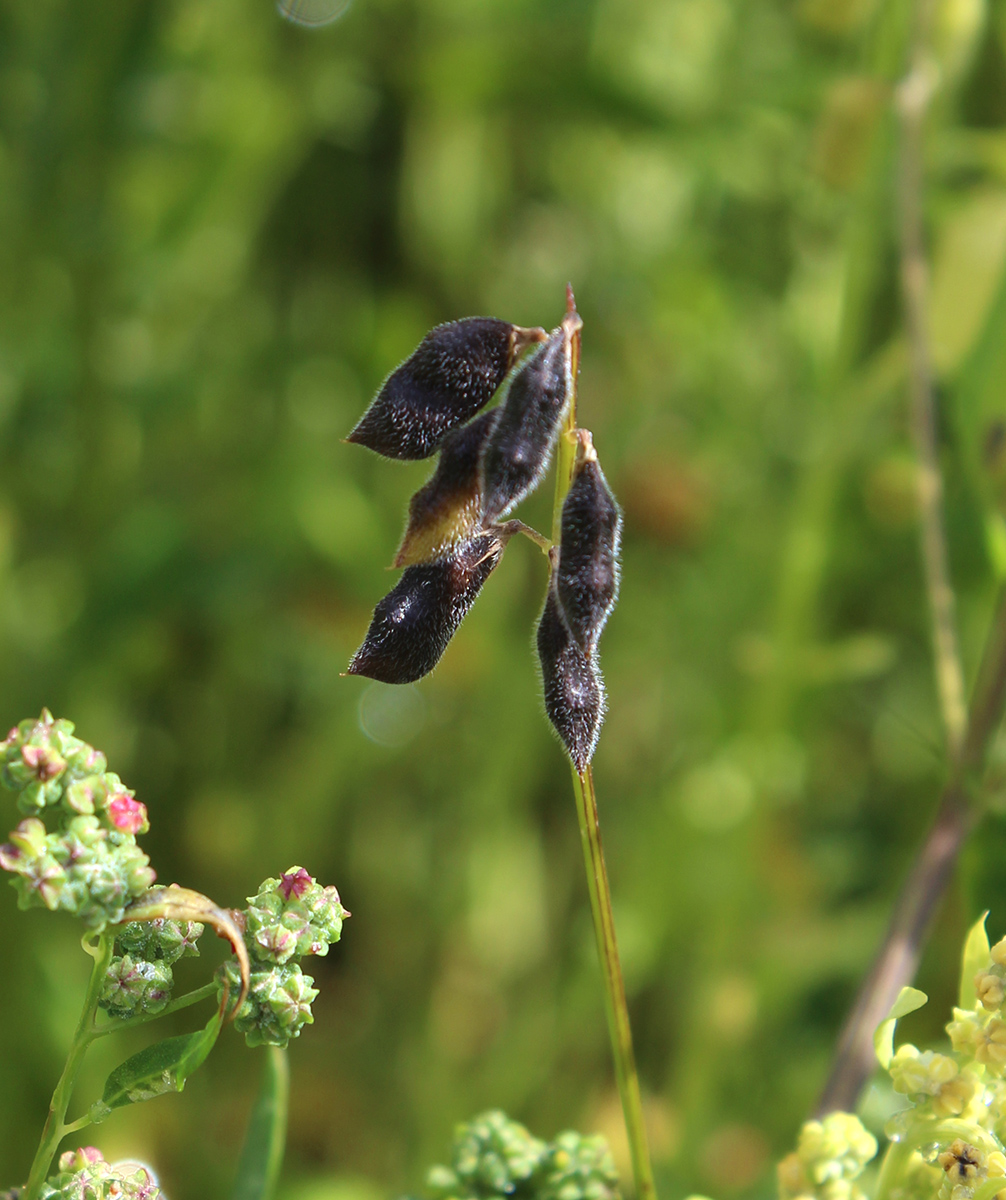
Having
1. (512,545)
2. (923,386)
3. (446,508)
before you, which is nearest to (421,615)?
(446,508)

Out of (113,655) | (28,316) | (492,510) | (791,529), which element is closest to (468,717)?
(113,655)

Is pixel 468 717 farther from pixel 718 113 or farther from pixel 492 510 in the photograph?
pixel 492 510

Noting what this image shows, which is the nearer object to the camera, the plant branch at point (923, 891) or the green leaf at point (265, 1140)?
the green leaf at point (265, 1140)

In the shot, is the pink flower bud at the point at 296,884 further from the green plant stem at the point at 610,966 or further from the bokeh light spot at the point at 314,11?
the bokeh light spot at the point at 314,11

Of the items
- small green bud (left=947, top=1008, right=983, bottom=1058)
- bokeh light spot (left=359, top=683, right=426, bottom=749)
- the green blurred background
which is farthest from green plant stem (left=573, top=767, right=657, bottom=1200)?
bokeh light spot (left=359, top=683, right=426, bottom=749)

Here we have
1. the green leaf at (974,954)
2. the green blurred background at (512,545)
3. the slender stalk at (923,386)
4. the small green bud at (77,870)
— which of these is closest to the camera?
the small green bud at (77,870)

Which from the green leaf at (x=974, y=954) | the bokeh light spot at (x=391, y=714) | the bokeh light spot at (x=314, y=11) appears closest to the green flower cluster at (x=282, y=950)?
the green leaf at (x=974, y=954)

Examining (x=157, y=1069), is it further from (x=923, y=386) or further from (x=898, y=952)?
(x=923, y=386)
